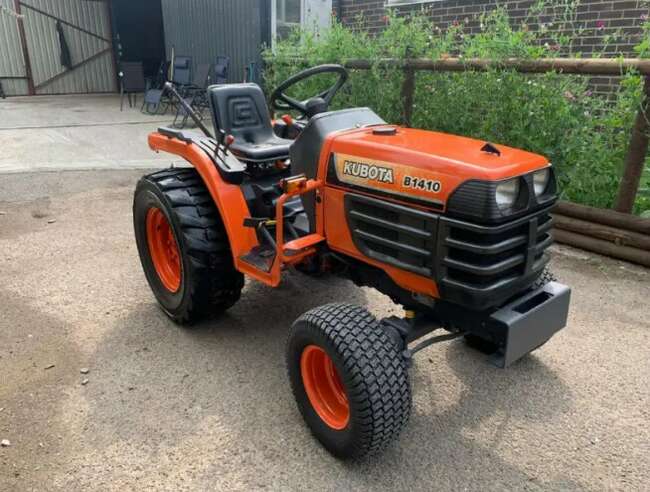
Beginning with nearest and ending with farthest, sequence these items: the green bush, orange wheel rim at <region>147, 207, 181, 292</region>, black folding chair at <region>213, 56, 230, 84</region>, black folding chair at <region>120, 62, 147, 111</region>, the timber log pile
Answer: orange wheel rim at <region>147, 207, 181, 292</region>, the timber log pile, the green bush, black folding chair at <region>213, 56, 230, 84</region>, black folding chair at <region>120, 62, 147, 111</region>

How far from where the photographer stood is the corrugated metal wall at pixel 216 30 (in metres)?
9.88

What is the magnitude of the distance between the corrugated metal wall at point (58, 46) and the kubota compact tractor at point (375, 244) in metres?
12.8

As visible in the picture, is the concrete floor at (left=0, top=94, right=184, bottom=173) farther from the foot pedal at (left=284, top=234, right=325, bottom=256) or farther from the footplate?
the footplate

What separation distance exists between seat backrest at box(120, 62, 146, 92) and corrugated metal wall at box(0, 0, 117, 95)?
3699 mm

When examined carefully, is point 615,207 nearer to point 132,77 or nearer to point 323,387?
point 323,387

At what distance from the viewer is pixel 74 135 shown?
8766 mm

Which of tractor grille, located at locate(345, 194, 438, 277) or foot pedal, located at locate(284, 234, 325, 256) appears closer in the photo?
tractor grille, located at locate(345, 194, 438, 277)

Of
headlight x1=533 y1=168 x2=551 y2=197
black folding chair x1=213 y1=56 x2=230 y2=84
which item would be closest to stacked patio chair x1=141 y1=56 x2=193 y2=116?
black folding chair x1=213 y1=56 x2=230 y2=84

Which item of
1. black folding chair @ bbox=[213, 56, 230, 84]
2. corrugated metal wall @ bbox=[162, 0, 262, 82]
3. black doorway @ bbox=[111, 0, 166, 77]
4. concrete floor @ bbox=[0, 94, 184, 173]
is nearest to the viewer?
concrete floor @ bbox=[0, 94, 184, 173]

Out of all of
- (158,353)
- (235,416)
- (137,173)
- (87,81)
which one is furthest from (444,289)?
(87,81)

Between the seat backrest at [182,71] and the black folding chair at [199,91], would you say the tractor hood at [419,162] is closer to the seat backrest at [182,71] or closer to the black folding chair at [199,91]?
the black folding chair at [199,91]

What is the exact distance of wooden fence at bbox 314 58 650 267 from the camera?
381cm

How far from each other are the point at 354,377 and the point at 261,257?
0.93 m

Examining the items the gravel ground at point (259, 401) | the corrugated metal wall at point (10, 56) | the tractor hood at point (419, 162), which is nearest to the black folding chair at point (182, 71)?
the corrugated metal wall at point (10, 56)
